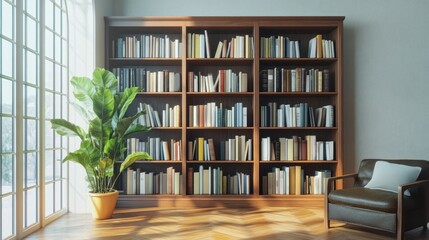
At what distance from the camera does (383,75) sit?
5230mm

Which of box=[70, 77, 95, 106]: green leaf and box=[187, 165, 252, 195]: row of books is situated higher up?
box=[70, 77, 95, 106]: green leaf

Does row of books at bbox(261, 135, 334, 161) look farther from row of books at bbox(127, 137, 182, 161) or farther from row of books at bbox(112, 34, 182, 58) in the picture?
row of books at bbox(112, 34, 182, 58)

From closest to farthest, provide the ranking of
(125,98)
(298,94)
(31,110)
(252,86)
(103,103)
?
1. (31,110)
2. (103,103)
3. (125,98)
4. (298,94)
5. (252,86)

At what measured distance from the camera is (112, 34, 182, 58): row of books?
5012 millimetres

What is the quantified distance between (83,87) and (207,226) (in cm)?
204

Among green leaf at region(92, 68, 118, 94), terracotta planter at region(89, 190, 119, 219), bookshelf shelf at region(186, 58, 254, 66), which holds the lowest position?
terracotta planter at region(89, 190, 119, 219)

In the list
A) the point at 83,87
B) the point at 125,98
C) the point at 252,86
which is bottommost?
the point at 125,98

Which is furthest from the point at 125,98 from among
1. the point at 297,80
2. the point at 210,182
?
the point at 297,80

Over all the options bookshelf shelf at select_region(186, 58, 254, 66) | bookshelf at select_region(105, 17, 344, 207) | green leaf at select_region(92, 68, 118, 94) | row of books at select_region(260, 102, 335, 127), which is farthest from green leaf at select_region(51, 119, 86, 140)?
row of books at select_region(260, 102, 335, 127)

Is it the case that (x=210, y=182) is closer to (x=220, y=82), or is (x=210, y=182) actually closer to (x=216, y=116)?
(x=216, y=116)

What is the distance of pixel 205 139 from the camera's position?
5293 millimetres

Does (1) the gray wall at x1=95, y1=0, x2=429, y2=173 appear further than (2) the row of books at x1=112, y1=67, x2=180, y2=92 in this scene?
Yes

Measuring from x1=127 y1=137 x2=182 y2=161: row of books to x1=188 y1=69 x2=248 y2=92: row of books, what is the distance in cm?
79

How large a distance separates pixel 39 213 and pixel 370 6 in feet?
16.4
